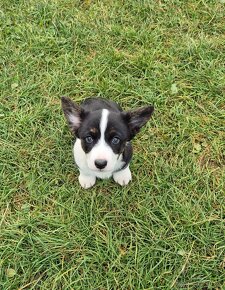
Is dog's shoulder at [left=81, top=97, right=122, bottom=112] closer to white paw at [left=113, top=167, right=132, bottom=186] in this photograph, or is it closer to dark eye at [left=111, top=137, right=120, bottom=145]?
dark eye at [left=111, top=137, right=120, bottom=145]

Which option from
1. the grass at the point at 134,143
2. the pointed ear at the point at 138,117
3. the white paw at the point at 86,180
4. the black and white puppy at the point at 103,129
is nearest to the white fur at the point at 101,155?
the black and white puppy at the point at 103,129

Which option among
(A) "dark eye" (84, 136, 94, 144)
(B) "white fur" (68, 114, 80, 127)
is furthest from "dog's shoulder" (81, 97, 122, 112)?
(A) "dark eye" (84, 136, 94, 144)

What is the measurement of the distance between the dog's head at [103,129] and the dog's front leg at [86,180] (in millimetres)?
695

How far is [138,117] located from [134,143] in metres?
1.19

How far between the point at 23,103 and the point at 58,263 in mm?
1966

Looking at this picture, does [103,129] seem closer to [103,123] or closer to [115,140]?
[103,123]

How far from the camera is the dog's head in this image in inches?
136

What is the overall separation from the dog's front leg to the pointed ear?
0.89 meters

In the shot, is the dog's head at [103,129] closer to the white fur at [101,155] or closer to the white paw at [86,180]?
the white fur at [101,155]

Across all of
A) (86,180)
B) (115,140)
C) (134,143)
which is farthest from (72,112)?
(134,143)

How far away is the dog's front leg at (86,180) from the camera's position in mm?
4285

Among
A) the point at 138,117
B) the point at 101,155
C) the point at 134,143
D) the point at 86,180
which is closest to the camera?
the point at 101,155

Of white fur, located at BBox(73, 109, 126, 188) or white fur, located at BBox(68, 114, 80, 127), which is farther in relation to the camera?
white fur, located at BBox(68, 114, 80, 127)

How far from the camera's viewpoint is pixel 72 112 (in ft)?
11.8
